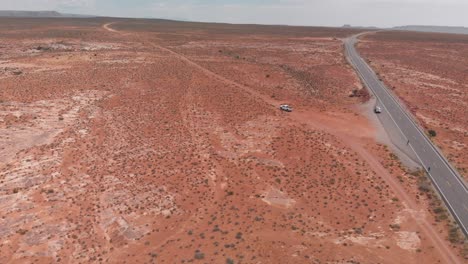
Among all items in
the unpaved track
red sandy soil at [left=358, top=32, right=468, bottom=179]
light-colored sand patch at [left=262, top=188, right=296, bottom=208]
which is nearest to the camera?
the unpaved track

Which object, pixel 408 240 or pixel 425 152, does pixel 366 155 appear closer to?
pixel 425 152

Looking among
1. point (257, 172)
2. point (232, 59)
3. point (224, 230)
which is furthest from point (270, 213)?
point (232, 59)

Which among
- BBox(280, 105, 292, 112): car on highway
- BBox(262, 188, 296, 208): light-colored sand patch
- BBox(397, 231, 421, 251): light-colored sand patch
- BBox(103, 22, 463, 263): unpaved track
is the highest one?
BBox(280, 105, 292, 112): car on highway

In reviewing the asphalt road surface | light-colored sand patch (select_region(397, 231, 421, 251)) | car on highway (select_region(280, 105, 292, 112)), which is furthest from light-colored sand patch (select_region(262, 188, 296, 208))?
car on highway (select_region(280, 105, 292, 112))

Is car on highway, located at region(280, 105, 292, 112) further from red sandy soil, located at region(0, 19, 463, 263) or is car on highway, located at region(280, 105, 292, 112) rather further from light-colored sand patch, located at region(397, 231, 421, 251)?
light-colored sand patch, located at region(397, 231, 421, 251)

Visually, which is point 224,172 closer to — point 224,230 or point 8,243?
point 224,230

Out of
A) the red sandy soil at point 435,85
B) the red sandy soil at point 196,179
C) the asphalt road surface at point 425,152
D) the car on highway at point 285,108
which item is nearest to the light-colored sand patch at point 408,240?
the red sandy soil at point 196,179

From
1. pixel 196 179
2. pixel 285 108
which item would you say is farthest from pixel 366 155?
pixel 196 179
